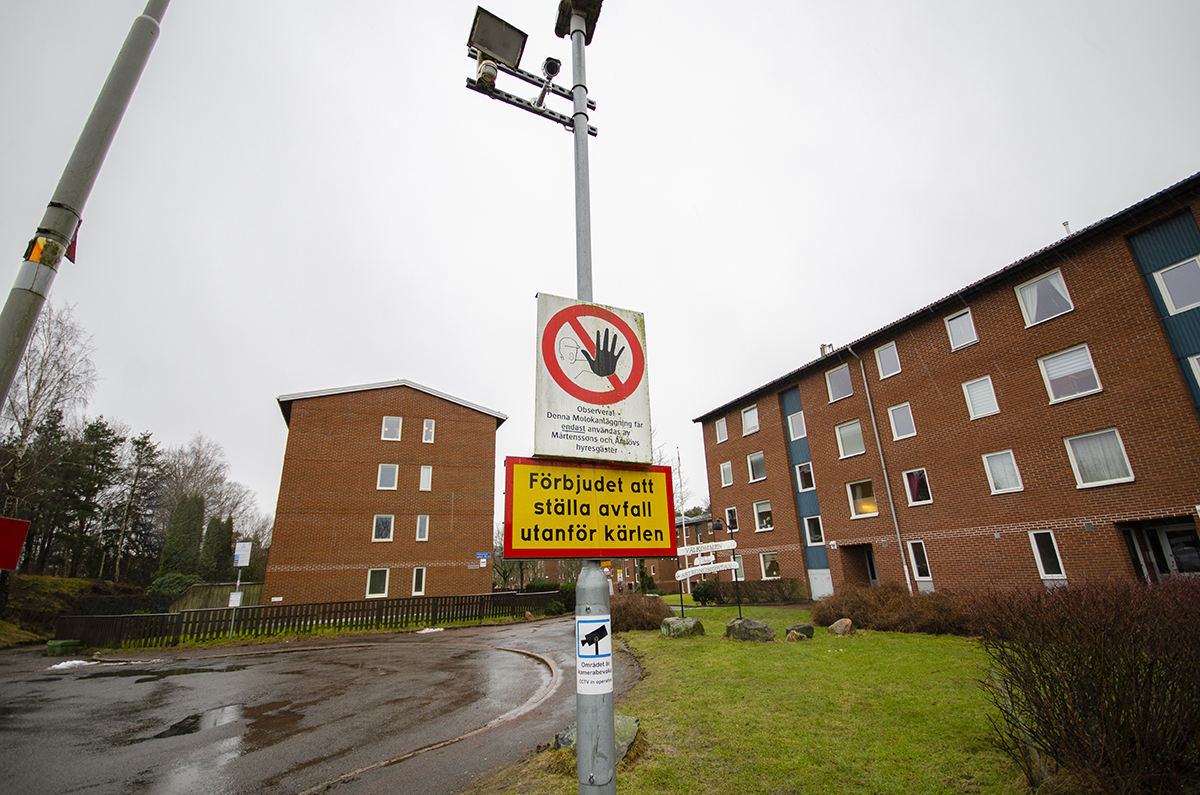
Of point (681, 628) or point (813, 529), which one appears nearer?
point (681, 628)

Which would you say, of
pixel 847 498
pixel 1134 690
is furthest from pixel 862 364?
pixel 1134 690

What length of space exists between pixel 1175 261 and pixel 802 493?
54.1 ft

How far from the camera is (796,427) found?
92.0ft

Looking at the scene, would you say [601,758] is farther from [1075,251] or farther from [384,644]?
[1075,251]

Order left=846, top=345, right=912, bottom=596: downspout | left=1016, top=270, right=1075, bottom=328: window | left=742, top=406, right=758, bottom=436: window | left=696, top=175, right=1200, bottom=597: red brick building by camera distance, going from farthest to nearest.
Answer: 1. left=742, top=406, right=758, bottom=436: window
2. left=846, top=345, right=912, bottom=596: downspout
3. left=1016, top=270, right=1075, bottom=328: window
4. left=696, top=175, right=1200, bottom=597: red brick building

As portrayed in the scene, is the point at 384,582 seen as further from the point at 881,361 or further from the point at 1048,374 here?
the point at 1048,374

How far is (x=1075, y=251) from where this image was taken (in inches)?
654

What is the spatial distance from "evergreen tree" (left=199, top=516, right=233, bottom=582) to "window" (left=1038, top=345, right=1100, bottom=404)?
53351 mm

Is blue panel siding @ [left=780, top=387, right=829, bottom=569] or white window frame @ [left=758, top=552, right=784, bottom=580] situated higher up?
blue panel siding @ [left=780, top=387, right=829, bottom=569]

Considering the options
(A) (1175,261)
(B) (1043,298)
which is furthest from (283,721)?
(A) (1175,261)

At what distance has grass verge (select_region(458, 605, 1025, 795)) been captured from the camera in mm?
4270

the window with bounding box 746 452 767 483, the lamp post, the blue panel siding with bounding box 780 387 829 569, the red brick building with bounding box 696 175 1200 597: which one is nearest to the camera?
the lamp post

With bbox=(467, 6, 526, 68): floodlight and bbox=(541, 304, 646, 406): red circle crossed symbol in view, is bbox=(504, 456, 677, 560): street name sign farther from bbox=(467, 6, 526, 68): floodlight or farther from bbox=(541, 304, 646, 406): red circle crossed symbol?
bbox=(467, 6, 526, 68): floodlight

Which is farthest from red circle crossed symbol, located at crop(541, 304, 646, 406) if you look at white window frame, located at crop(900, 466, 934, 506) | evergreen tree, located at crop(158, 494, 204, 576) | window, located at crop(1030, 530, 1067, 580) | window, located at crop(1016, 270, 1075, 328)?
evergreen tree, located at crop(158, 494, 204, 576)
